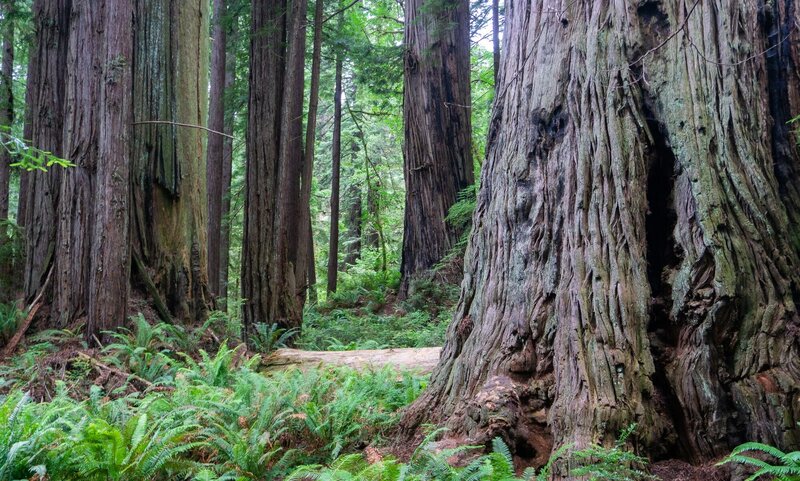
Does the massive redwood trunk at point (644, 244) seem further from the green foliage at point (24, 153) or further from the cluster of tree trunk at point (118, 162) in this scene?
the cluster of tree trunk at point (118, 162)

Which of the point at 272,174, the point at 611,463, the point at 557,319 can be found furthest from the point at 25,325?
the point at 611,463

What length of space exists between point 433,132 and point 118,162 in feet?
20.8

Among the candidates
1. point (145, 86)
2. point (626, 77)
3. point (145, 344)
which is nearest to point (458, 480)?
point (626, 77)

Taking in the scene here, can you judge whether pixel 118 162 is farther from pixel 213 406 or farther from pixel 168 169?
pixel 213 406

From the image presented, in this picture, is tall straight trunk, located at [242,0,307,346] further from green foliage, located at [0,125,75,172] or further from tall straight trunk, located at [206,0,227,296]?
tall straight trunk, located at [206,0,227,296]

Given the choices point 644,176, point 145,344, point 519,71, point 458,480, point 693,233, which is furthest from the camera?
point 145,344

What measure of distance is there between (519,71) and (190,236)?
5.75m

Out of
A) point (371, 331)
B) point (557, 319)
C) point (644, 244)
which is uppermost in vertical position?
point (644, 244)

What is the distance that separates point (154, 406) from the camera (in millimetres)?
4676

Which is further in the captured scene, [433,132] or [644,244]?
[433,132]

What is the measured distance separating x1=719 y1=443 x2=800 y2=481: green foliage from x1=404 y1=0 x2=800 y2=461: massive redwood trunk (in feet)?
0.35

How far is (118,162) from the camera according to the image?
260 inches

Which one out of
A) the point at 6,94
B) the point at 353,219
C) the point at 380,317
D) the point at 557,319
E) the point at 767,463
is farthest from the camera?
the point at 353,219

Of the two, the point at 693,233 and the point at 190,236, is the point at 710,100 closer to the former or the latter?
the point at 693,233
